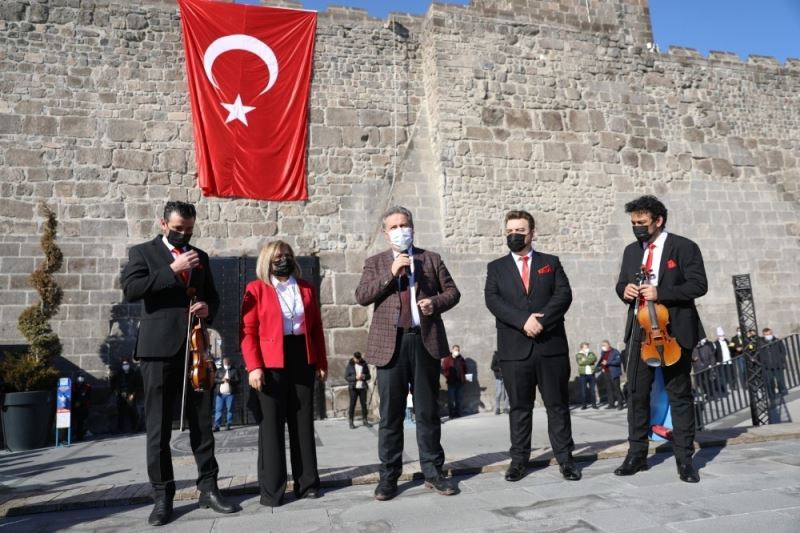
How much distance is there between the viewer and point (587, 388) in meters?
10.6

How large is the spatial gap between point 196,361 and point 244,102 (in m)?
7.91

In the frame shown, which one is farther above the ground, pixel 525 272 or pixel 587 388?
pixel 525 272

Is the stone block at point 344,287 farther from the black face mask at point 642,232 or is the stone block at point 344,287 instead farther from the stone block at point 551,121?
the black face mask at point 642,232

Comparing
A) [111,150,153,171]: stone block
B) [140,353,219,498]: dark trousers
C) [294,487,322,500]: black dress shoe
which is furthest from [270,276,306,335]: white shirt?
[111,150,153,171]: stone block

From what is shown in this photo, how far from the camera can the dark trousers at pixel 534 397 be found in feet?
13.5

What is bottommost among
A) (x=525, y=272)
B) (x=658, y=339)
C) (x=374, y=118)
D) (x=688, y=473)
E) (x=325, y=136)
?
(x=688, y=473)

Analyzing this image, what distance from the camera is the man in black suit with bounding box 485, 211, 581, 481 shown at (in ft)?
13.5

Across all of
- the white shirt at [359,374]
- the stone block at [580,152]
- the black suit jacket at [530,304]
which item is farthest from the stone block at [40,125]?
the stone block at [580,152]

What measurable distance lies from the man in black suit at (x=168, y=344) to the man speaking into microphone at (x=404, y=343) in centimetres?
110

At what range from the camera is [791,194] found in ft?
42.9

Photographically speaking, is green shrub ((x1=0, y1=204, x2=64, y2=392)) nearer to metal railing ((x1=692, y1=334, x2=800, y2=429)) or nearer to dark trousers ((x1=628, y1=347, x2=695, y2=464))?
dark trousers ((x1=628, y1=347, x2=695, y2=464))

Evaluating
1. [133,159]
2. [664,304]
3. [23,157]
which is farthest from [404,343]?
[23,157]

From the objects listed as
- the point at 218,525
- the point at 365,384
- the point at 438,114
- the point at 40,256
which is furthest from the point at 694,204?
the point at 40,256

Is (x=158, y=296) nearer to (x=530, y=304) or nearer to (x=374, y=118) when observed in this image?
(x=530, y=304)
